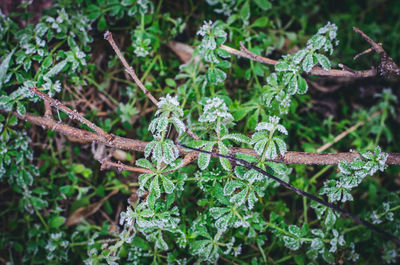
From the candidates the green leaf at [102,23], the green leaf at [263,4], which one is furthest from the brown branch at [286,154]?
the green leaf at [263,4]

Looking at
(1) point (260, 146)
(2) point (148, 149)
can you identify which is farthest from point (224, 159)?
(2) point (148, 149)

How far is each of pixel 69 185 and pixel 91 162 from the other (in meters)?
0.27

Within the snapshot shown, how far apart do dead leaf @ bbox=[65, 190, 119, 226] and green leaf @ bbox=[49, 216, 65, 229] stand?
0.15 m

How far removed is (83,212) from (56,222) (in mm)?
237

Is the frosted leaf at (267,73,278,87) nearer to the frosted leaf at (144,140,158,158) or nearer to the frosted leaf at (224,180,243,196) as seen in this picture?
the frosted leaf at (224,180,243,196)

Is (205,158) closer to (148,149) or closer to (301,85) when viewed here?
(148,149)

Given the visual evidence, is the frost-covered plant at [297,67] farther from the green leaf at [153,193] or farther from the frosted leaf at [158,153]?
the green leaf at [153,193]

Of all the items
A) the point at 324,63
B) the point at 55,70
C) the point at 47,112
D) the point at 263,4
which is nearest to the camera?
the point at 324,63

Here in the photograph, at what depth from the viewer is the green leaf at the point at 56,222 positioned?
256 cm

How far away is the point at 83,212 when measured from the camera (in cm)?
274

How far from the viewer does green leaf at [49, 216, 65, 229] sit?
8.39 ft

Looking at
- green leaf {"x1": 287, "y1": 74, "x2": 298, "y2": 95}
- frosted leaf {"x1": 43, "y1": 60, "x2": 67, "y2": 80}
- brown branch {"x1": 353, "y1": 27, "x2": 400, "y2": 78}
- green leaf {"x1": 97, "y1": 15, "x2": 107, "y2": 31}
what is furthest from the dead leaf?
brown branch {"x1": 353, "y1": 27, "x2": 400, "y2": 78}

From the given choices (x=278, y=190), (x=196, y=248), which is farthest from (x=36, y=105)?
(x=278, y=190)

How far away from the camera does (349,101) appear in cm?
321
